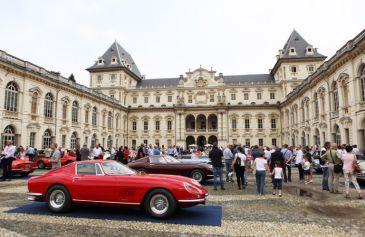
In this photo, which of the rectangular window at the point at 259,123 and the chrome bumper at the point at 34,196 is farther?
the rectangular window at the point at 259,123

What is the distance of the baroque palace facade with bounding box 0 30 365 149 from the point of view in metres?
20.7

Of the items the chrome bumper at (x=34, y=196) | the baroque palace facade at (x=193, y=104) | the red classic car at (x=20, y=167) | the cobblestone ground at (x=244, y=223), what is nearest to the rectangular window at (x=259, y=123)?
the baroque palace facade at (x=193, y=104)

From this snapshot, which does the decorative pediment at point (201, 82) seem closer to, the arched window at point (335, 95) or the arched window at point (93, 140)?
the arched window at point (93, 140)

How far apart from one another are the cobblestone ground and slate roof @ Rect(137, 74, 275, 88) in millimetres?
44133

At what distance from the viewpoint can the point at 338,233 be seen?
495cm

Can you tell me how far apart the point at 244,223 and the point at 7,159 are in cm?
1162

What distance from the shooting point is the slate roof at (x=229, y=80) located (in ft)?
165

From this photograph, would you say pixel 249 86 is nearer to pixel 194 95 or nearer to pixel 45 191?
pixel 194 95

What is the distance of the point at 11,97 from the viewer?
2159 cm

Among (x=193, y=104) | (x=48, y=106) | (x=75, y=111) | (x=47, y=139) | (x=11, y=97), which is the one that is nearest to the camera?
(x=11, y=97)

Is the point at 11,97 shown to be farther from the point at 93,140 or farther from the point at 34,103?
the point at 93,140

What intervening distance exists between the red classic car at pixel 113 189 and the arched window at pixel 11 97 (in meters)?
18.6

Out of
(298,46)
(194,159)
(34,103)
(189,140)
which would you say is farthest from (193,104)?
(194,159)

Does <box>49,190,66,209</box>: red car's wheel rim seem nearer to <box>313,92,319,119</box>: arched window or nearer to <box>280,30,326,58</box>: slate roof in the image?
<box>313,92,319,119</box>: arched window
